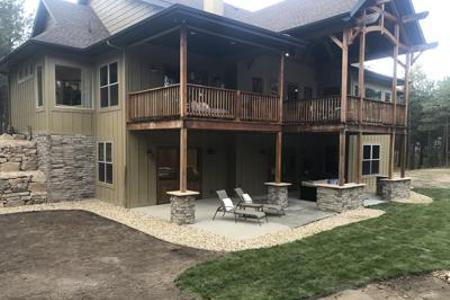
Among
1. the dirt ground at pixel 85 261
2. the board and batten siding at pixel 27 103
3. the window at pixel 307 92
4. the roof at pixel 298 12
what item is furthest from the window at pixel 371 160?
the board and batten siding at pixel 27 103

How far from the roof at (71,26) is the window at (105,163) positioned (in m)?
3.85

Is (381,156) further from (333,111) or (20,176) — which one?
(20,176)

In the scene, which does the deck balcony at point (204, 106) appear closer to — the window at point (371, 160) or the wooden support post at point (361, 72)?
the wooden support post at point (361, 72)

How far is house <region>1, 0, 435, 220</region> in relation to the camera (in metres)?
Result: 11.2

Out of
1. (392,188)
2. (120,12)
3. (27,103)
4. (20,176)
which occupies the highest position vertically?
(120,12)

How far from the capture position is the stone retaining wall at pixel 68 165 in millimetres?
13141

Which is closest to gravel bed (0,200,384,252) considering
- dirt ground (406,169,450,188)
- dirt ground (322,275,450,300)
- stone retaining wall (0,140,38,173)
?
stone retaining wall (0,140,38,173)

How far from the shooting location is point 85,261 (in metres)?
6.86

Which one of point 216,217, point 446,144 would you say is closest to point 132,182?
point 216,217

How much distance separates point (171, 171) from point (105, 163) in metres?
2.55

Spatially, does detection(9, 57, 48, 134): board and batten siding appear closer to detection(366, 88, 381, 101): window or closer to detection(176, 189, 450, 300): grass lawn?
detection(176, 189, 450, 300): grass lawn

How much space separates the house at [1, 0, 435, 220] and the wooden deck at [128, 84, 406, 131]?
40 mm

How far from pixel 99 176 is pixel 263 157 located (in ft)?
23.2

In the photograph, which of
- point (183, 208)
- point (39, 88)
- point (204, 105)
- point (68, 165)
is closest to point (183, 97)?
point (204, 105)
